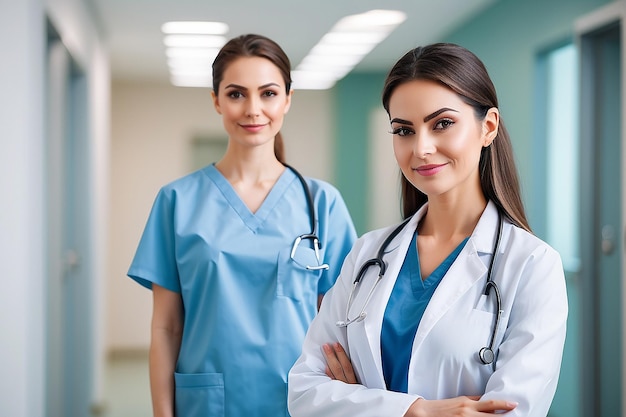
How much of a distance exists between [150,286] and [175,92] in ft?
4.60

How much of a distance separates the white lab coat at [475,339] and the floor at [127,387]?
2288mm

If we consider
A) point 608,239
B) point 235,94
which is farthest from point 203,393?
point 608,239

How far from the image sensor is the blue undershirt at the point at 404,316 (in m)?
1.19

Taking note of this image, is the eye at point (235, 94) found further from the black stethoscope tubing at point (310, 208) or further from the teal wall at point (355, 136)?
the teal wall at point (355, 136)

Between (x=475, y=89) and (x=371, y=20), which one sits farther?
(x=371, y=20)

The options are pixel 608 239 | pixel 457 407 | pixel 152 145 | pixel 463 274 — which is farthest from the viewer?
pixel 152 145

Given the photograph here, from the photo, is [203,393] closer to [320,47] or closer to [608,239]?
[320,47]

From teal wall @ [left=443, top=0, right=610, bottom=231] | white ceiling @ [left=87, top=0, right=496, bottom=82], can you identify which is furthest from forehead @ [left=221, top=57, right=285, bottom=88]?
teal wall @ [left=443, top=0, right=610, bottom=231]

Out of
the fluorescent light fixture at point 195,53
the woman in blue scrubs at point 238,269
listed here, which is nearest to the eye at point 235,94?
the woman in blue scrubs at point 238,269

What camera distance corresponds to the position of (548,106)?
3248mm

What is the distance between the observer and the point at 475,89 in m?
1.19

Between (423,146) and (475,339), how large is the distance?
29 centimetres

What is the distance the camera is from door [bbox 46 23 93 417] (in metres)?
2.92

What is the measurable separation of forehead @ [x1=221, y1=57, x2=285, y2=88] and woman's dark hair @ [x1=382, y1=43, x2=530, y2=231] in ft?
1.54
